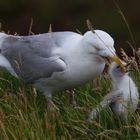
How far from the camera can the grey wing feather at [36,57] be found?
14.7ft

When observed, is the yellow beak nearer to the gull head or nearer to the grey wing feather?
the gull head

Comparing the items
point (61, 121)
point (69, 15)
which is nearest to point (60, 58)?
point (61, 121)

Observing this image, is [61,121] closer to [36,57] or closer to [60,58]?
[60,58]

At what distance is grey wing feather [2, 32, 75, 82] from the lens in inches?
176

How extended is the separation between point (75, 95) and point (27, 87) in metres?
0.39

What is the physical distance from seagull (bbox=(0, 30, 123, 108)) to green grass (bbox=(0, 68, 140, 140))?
106mm

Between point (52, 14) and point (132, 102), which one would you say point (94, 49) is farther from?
point (52, 14)

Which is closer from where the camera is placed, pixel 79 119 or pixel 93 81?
pixel 79 119

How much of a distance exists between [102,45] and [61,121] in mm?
487

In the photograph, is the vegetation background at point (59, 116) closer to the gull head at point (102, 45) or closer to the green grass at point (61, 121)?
the green grass at point (61, 121)

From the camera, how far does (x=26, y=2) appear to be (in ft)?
41.2

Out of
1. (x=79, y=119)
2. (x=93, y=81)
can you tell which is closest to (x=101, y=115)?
(x=79, y=119)

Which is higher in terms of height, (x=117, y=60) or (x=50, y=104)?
(x=117, y=60)

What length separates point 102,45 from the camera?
420cm
